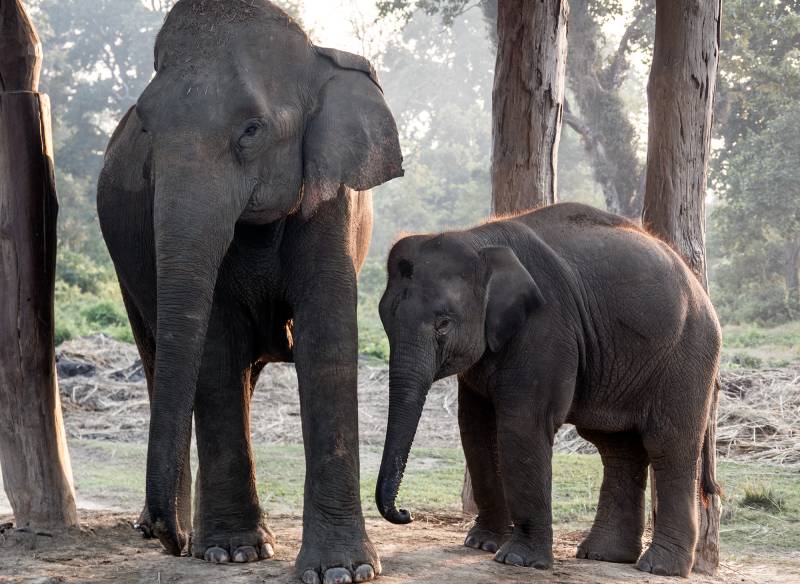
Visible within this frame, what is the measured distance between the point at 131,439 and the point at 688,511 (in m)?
7.14

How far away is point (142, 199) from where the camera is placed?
17.0 ft

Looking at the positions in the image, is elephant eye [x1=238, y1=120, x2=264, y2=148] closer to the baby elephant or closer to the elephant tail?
the baby elephant

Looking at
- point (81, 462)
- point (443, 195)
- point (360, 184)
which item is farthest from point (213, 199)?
point (443, 195)

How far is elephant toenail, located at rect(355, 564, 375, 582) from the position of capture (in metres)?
4.51

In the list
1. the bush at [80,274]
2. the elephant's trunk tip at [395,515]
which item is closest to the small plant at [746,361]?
the elephant's trunk tip at [395,515]

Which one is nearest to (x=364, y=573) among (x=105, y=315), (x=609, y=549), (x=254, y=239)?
(x=254, y=239)

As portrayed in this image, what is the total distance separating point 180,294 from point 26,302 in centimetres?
197

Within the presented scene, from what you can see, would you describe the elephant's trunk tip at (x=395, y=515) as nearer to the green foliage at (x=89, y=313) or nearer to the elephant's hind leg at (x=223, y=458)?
the elephant's hind leg at (x=223, y=458)

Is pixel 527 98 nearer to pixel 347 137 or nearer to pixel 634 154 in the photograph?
pixel 347 137

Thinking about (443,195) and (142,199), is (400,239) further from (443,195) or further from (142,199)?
(443,195)

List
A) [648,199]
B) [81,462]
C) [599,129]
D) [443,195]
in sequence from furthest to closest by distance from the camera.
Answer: [443,195] → [599,129] → [81,462] → [648,199]

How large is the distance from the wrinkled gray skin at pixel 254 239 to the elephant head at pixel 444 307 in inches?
8.0

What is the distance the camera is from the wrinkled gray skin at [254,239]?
4.25 metres

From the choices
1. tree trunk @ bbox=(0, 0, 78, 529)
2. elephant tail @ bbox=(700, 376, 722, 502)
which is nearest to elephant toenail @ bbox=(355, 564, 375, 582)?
tree trunk @ bbox=(0, 0, 78, 529)
